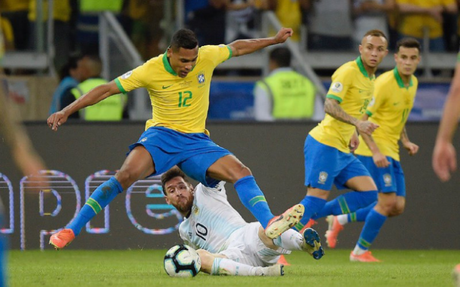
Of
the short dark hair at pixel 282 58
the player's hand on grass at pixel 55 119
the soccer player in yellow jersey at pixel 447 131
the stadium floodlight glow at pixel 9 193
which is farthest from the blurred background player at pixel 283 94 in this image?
the soccer player in yellow jersey at pixel 447 131

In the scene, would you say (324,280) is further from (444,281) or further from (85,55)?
(85,55)

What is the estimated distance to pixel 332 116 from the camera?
8211 mm

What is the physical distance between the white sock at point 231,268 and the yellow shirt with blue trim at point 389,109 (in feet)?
10.2

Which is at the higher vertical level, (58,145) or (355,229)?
(58,145)

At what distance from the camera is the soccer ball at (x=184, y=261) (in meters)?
6.28

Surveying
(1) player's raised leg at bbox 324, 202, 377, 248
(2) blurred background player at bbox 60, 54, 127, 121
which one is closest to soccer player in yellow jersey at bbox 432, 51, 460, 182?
(1) player's raised leg at bbox 324, 202, 377, 248

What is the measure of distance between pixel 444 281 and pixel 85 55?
233 inches

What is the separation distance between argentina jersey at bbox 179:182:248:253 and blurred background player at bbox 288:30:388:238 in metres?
1.56

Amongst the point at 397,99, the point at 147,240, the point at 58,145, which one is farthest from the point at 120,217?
the point at 397,99

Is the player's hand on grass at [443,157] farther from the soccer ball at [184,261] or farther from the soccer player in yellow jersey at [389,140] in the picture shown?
the soccer player in yellow jersey at [389,140]

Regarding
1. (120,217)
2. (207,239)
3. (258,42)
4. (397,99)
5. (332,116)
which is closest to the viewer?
(207,239)

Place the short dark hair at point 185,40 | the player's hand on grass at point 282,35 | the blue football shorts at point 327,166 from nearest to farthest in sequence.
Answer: the short dark hair at point 185,40
the player's hand on grass at point 282,35
the blue football shorts at point 327,166

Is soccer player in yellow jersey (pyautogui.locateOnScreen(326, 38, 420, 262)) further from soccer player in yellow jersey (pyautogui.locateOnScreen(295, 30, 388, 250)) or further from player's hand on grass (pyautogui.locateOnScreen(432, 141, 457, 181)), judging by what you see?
player's hand on grass (pyautogui.locateOnScreen(432, 141, 457, 181))

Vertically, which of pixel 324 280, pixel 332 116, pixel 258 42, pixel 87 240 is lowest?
pixel 87 240
